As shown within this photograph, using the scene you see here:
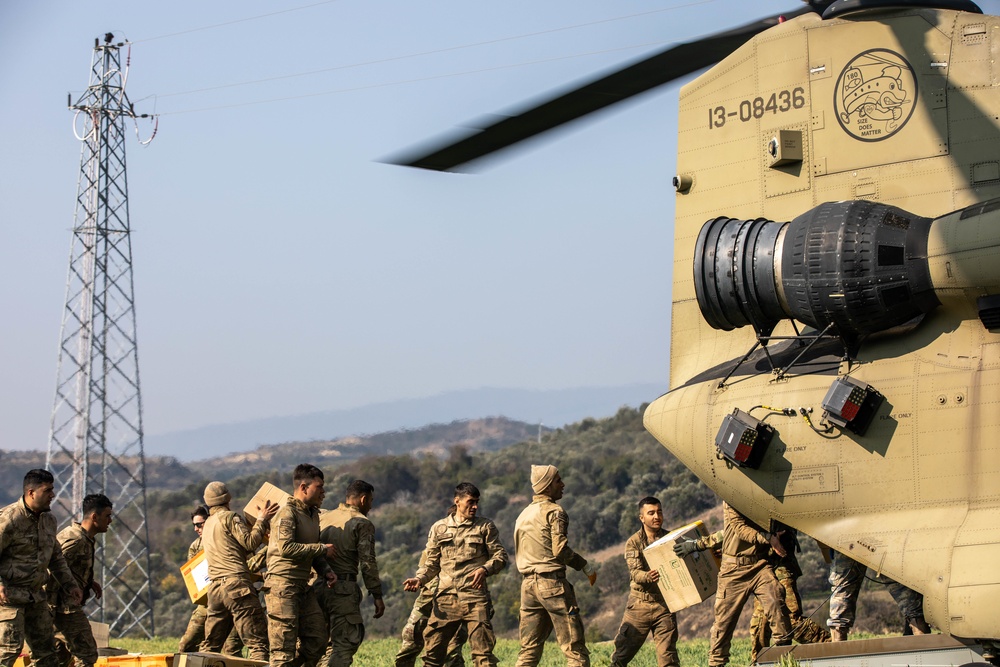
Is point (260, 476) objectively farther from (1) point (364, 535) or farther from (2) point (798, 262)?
(2) point (798, 262)

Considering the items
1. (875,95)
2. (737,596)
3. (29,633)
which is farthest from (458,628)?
(875,95)

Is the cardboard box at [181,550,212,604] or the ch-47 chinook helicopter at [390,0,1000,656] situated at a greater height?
the ch-47 chinook helicopter at [390,0,1000,656]

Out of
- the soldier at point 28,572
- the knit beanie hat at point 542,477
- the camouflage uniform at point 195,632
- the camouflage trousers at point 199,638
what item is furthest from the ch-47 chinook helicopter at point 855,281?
the camouflage uniform at point 195,632

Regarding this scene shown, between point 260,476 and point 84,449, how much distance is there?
15.4 metres

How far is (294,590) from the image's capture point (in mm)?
9297

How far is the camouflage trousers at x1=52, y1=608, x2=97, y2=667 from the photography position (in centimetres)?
955

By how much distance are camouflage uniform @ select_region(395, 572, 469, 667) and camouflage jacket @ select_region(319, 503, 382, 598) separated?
0.74m

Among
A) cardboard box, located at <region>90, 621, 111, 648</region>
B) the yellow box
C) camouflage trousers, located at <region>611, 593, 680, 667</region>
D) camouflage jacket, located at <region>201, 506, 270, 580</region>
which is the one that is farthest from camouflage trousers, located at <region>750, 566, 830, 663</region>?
cardboard box, located at <region>90, 621, 111, 648</region>

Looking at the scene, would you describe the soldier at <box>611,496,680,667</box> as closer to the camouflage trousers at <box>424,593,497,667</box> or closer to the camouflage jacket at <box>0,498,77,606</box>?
the camouflage trousers at <box>424,593,497,667</box>

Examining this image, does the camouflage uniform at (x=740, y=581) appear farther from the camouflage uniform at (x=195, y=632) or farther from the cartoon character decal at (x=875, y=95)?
the camouflage uniform at (x=195, y=632)

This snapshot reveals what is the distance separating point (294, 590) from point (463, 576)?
1397mm

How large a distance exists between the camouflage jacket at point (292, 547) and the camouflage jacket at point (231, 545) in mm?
894

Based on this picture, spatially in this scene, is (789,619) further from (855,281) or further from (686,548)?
(855,281)

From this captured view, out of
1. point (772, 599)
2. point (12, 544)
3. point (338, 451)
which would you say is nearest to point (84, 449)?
point (12, 544)
